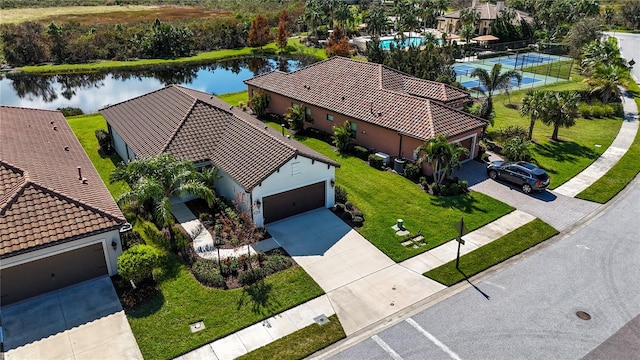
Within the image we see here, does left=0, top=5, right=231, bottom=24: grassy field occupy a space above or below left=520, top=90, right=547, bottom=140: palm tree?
above

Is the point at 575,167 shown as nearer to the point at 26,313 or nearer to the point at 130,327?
the point at 130,327

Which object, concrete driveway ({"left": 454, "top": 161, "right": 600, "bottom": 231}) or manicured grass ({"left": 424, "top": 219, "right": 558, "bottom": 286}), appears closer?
manicured grass ({"left": 424, "top": 219, "right": 558, "bottom": 286})

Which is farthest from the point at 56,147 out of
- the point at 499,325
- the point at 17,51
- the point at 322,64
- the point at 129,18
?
the point at 129,18

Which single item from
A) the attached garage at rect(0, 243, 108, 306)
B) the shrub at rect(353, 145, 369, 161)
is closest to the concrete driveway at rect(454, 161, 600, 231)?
the shrub at rect(353, 145, 369, 161)

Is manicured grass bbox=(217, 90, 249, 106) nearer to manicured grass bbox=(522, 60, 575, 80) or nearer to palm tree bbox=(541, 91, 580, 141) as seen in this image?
palm tree bbox=(541, 91, 580, 141)

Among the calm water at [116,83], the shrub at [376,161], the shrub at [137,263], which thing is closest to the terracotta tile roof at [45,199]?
the shrub at [137,263]

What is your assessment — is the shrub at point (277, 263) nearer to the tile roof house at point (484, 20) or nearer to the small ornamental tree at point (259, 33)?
the small ornamental tree at point (259, 33)

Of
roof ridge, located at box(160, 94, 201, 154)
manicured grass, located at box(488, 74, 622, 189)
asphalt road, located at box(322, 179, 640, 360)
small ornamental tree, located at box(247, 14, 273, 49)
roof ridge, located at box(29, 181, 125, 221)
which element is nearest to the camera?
asphalt road, located at box(322, 179, 640, 360)
